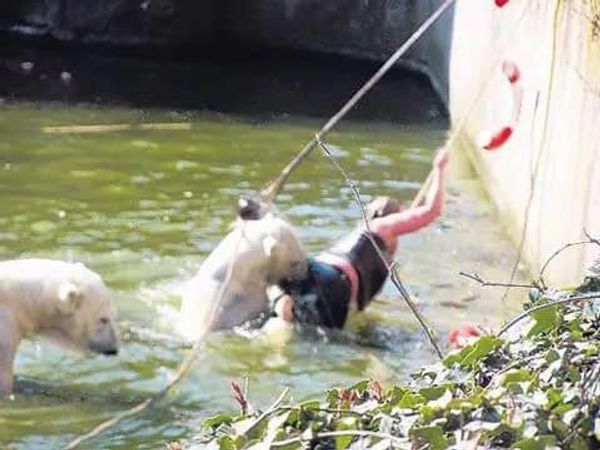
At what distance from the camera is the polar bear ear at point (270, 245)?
6344 millimetres

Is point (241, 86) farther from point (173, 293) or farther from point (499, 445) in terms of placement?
point (499, 445)

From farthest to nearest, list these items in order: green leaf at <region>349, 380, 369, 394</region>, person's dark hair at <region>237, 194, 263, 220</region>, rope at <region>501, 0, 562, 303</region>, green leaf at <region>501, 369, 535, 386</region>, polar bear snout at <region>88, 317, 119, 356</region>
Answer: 1. rope at <region>501, 0, 562, 303</region>
2. person's dark hair at <region>237, 194, 263, 220</region>
3. polar bear snout at <region>88, 317, 119, 356</region>
4. green leaf at <region>349, 380, 369, 394</region>
5. green leaf at <region>501, 369, 535, 386</region>

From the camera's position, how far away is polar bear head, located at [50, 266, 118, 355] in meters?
5.66

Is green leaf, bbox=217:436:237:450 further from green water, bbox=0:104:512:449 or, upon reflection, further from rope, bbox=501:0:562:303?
rope, bbox=501:0:562:303

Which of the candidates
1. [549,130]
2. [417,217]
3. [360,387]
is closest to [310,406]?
[360,387]

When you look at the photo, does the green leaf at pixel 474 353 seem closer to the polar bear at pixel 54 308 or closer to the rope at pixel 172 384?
the rope at pixel 172 384

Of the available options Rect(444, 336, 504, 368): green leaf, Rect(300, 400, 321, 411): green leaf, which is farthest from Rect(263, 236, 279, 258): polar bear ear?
Rect(300, 400, 321, 411): green leaf

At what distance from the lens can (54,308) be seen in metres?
5.69

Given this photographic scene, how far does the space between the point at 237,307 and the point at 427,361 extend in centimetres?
93

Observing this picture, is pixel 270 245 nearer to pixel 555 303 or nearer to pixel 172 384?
pixel 172 384

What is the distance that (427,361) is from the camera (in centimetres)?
602

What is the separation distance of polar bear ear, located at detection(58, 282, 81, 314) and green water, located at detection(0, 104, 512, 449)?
31cm

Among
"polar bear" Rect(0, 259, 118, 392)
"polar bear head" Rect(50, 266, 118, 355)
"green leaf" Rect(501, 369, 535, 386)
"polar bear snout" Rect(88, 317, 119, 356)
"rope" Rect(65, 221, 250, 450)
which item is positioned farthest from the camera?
"polar bear snout" Rect(88, 317, 119, 356)

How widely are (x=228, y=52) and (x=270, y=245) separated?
28.3 feet
